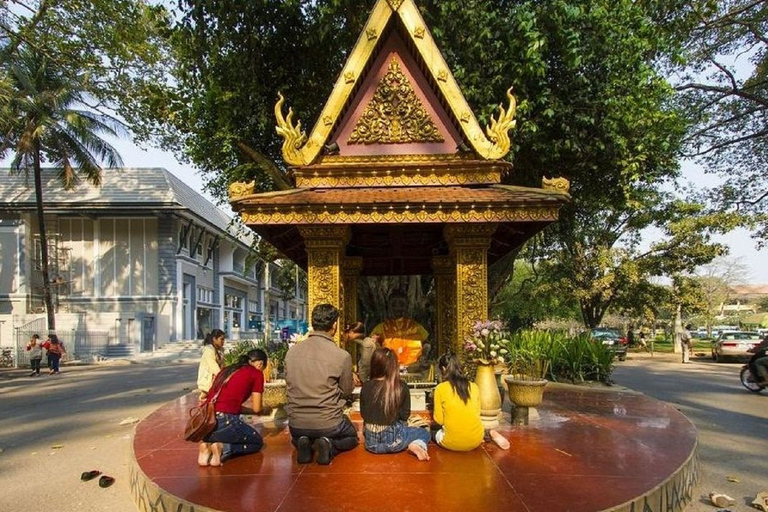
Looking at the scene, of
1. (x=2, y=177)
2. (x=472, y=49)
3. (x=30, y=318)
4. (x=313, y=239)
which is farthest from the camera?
(x=2, y=177)

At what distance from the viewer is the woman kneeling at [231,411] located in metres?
5.30

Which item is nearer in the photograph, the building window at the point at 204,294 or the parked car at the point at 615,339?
the parked car at the point at 615,339

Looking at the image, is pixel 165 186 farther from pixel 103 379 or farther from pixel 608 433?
pixel 608 433

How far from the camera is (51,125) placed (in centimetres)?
2238

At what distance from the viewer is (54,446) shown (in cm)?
789

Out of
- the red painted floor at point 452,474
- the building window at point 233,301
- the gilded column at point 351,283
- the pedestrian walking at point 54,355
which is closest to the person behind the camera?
the red painted floor at point 452,474

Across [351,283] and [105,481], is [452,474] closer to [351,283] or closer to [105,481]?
[105,481]

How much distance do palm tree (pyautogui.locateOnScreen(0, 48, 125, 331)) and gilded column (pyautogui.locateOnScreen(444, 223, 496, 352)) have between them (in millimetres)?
18743

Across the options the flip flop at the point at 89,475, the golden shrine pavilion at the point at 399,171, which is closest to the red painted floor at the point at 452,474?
the flip flop at the point at 89,475

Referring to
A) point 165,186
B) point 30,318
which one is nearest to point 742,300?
point 165,186

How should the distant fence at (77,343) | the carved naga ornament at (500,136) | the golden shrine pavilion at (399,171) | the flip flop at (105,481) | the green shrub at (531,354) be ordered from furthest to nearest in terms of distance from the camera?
the distant fence at (77,343), the green shrub at (531,354), the carved naga ornament at (500,136), the golden shrine pavilion at (399,171), the flip flop at (105,481)

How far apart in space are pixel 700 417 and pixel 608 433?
449 centimetres

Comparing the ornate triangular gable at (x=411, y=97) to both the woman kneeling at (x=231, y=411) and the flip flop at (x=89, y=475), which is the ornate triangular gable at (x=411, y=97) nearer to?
the woman kneeling at (x=231, y=411)

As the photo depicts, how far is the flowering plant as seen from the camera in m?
6.62
